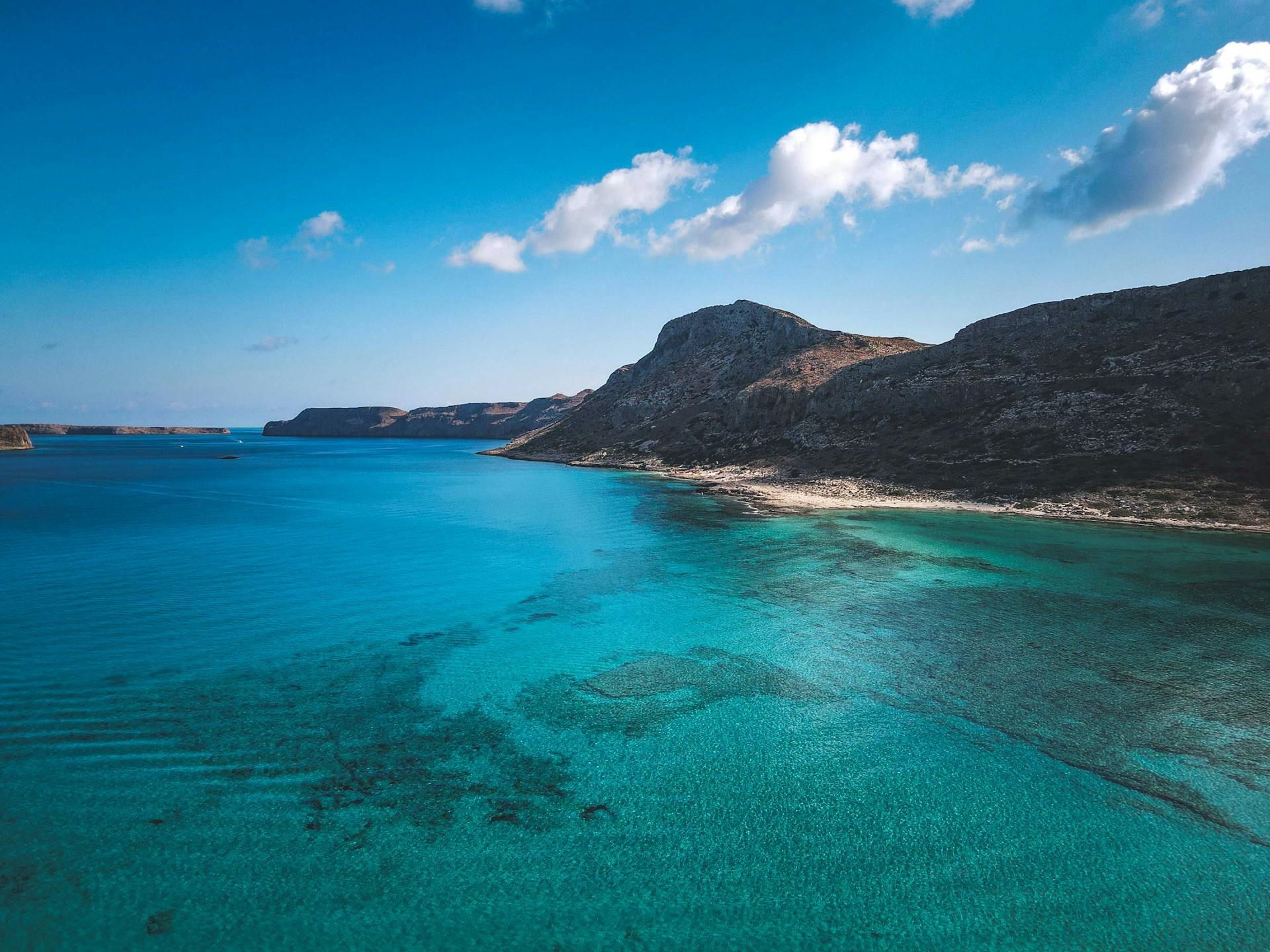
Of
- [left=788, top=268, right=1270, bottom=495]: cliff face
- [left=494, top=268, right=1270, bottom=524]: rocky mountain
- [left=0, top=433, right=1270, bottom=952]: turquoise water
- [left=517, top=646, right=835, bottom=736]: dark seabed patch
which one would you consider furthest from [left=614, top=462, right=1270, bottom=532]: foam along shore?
[left=517, top=646, right=835, bottom=736]: dark seabed patch

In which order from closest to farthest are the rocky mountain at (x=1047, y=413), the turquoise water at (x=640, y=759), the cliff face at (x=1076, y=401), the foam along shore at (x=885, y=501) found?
the turquoise water at (x=640, y=759) < the foam along shore at (x=885, y=501) < the rocky mountain at (x=1047, y=413) < the cliff face at (x=1076, y=401)

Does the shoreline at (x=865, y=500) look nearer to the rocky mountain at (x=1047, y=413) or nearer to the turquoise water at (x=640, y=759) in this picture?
the rocky mountain at (x=1047, y=413)

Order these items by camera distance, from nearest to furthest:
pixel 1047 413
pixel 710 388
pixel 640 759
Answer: pixel 640 759, pixel 1047 413, pixel 710 388

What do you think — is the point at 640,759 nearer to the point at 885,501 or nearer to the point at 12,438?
the point at 885,501

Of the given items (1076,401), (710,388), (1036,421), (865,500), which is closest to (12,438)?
(710,388)

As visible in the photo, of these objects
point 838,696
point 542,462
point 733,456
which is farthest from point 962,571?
point 542,462

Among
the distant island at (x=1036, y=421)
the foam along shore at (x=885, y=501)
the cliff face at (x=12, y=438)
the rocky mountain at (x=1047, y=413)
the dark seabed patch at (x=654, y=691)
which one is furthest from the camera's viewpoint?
the cliff face at (x=12, y=438)

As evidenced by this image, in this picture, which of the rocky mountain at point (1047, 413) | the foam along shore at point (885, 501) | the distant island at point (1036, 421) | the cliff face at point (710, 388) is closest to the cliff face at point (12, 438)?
the cliff face at point (710, 388)

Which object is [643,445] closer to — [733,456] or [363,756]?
[733,456]
